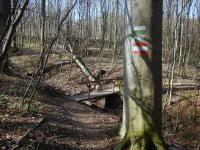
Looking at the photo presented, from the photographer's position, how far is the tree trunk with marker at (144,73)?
21.4 feet

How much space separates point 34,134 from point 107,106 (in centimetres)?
855

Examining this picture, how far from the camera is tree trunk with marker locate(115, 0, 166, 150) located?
21.4 ft

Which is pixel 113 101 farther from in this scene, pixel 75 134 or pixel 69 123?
pixel 75 134

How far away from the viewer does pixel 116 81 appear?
17.9 m

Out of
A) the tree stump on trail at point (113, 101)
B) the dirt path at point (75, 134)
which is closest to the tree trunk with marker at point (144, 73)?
the dirt path at point (75, 134)

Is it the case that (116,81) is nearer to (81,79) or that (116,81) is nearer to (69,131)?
(81,79)

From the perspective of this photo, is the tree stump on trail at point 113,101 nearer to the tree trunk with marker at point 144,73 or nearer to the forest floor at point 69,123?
the forest floor at point 69,123

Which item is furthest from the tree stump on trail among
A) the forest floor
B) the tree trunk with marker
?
the tree trunk with marker

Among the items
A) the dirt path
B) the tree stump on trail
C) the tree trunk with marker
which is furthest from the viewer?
the tree stump on trail

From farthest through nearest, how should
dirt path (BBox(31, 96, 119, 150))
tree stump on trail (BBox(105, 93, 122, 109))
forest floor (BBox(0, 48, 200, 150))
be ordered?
1. tree stump on trail (BBox(105, 93, 122, 109))
2. dirt path (BBox(31, 96, 119, 150))
3. forest floor (BBox(0, 48, 200, 150))

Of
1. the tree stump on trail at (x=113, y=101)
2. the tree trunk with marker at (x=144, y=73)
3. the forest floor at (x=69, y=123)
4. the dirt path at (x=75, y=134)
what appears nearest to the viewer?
the tree trunk with marker at (x=144, y=73)

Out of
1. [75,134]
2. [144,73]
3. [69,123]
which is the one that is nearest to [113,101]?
[69,123]

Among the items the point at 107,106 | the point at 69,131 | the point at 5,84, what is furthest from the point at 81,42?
the point at 69,131

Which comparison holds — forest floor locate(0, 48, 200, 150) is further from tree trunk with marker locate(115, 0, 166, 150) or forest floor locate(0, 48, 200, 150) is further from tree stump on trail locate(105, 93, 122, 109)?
tree trunk with marker locate(115, 0, 166, 150)
